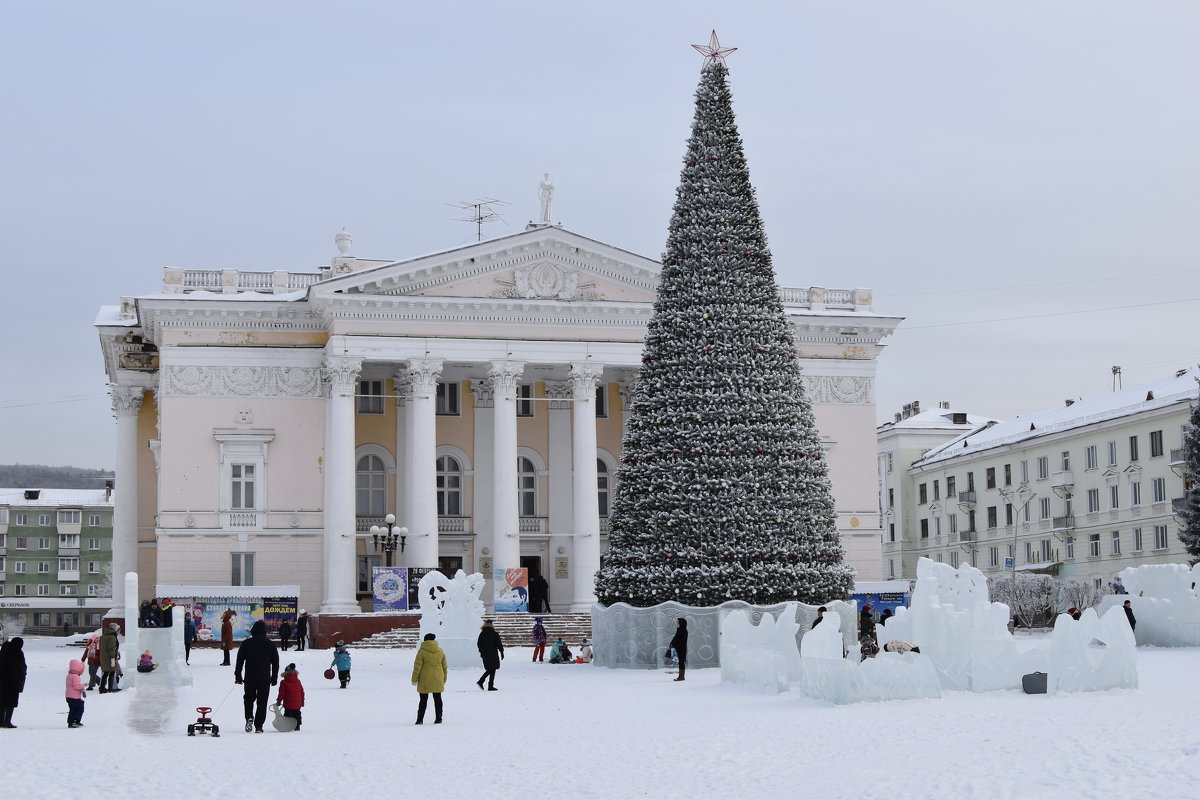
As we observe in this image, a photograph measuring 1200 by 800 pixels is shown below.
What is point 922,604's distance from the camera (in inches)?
926

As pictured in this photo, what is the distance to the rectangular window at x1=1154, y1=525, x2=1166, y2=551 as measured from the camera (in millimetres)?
58312

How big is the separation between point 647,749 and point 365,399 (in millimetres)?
35660

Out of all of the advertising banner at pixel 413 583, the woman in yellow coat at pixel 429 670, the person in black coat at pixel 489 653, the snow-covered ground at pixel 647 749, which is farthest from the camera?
the advertising banner at pixel 413 583

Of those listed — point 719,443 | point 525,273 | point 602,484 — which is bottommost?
point 719,443

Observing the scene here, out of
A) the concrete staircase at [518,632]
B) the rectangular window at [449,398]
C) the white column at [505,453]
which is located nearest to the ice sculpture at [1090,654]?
the concrete staircase at [518,632]

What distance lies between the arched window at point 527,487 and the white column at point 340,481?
21.9 ft

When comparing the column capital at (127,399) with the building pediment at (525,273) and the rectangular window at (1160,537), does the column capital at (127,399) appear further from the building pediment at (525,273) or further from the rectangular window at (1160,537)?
the rectangular window at (1160,537)

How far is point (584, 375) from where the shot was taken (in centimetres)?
4831

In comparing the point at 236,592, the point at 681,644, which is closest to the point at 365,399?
the point at 236,592

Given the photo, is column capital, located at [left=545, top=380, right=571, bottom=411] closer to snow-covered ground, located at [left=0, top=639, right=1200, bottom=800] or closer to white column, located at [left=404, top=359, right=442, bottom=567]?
white column, located at [left=404, top=359, right=442, bottom=567]

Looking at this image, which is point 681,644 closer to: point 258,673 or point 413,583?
point 258,673

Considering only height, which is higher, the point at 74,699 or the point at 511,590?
the point at 511,590

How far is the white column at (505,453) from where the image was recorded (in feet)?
155

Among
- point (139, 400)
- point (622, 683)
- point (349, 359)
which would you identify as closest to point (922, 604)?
point (622, 683)
